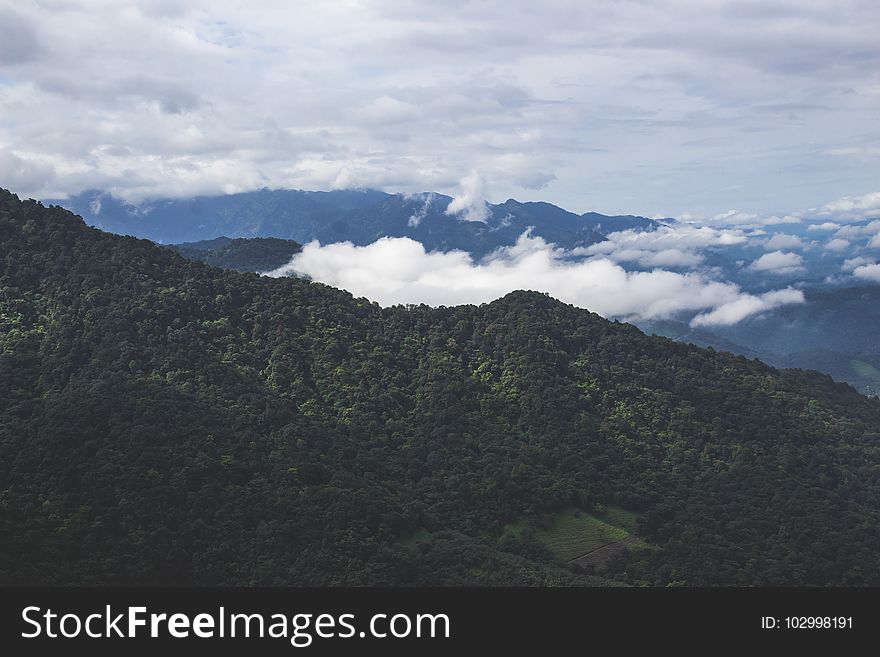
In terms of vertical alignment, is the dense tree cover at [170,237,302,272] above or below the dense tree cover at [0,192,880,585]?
above

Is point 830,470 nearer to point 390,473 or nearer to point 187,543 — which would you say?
point 390,473

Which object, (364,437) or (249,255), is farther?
(249,255)

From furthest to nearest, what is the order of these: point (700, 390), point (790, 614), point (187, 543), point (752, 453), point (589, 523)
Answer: point (700, 390) < point (752, 453) < point (589, 523) < point (187, 543) < point (790, 614)

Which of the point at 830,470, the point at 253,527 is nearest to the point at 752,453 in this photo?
the point at 830,470

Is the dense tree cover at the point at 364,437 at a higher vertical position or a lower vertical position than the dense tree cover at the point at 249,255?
lower

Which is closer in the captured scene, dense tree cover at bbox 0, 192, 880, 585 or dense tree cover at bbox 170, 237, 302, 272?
dense tree cover at bbox 0, 192, 880, 585

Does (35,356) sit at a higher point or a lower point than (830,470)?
higher

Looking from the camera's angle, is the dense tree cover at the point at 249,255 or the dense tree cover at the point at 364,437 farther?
the dense tree cover at the point at 249,255

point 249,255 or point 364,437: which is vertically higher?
point 249,255
